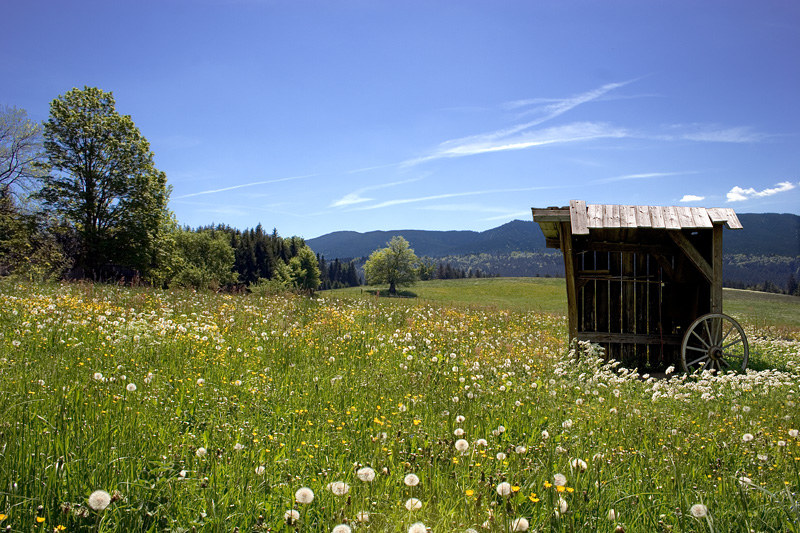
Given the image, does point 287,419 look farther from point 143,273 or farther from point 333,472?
point 143,273

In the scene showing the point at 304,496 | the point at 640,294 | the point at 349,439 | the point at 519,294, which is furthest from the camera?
the point at 519,294

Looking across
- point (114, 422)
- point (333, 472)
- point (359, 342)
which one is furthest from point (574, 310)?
point (114, 422)

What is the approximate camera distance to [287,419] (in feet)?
14.4

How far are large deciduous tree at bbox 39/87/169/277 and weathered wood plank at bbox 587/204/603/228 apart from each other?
2827cm

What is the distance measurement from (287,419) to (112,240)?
29656mm

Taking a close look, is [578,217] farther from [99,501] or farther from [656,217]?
[99,501]

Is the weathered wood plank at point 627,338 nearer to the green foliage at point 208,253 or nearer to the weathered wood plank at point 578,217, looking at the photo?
the weathered wood plank at point 578,217

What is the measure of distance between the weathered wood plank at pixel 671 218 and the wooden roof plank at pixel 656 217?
0.07 meters

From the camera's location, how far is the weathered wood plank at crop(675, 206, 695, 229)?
9.49m

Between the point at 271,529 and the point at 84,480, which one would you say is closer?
the point at 271,529

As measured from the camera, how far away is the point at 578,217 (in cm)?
942

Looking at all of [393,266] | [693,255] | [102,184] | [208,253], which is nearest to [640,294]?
[693,255]

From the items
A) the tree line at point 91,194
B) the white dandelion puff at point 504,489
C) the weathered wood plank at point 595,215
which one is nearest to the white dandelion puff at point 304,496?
the white dandelion puff at point 504,489

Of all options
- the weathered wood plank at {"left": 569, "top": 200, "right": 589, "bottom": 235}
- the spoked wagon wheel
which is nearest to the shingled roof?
the weathered wood plank at {"left": 569, "top": 200, "right": 589, "bottom": 235}
